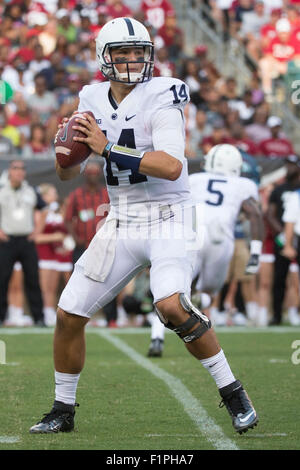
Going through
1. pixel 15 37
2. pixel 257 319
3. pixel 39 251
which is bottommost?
pixel 257 319

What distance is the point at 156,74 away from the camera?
13.2 metres

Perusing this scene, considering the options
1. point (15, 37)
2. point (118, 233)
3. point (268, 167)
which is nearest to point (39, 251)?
point (268, 167)

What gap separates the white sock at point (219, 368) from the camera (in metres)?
4.51

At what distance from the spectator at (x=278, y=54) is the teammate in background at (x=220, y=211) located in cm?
753

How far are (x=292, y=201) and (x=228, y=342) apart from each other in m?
2.23

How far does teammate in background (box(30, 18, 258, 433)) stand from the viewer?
444 cm

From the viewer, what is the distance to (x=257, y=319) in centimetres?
1205

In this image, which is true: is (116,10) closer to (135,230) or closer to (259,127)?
(259,127)

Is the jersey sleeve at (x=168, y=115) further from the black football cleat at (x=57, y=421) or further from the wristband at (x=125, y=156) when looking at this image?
the black football cleat at (x=57, y=421)

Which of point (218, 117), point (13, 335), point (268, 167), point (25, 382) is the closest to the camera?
point (25, 382)

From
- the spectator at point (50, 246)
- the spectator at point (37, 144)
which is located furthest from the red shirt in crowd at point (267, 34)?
the spectator at point (50, 246)

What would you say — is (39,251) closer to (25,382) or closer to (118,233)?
(25,382)

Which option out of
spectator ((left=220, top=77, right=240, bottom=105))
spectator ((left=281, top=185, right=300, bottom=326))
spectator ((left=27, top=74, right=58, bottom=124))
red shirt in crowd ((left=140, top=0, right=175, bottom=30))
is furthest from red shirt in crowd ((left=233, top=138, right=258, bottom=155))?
red shirt in crowd ((left=140, top=0, right=175, bottom=30))

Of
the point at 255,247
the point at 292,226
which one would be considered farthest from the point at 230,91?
the point at 255,247
